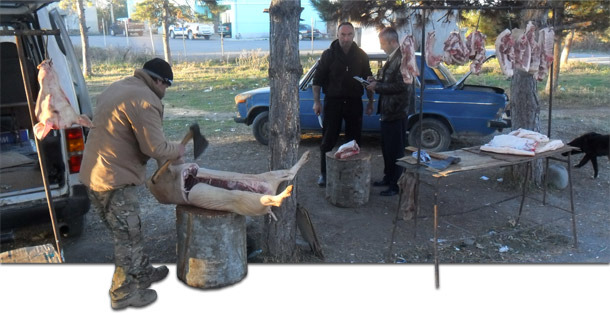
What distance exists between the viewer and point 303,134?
9.51 m

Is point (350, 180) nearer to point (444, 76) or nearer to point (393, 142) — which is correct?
point (393, 142)

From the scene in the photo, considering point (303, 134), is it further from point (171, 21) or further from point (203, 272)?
point (171, 21)

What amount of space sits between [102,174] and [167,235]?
6.12 ft

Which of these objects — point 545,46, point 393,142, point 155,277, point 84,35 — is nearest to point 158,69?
point 155,277

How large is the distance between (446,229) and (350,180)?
46.7 inches

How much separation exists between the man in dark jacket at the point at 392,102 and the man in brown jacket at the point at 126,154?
3020mm

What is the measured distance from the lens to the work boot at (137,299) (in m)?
3.82

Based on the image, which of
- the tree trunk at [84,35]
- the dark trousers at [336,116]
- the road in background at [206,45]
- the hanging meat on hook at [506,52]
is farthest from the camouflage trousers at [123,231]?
the road in background at [206,45]

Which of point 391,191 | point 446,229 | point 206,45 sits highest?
point 206,45

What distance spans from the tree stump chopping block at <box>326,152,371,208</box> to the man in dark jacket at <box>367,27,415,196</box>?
453 millimetres

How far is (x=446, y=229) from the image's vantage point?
220 inches

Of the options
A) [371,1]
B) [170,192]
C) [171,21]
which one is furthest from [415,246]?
[171,21]

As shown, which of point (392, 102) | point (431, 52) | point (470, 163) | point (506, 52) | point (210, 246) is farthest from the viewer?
point (392, 102)

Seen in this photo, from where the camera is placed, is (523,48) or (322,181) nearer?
(523,48)
